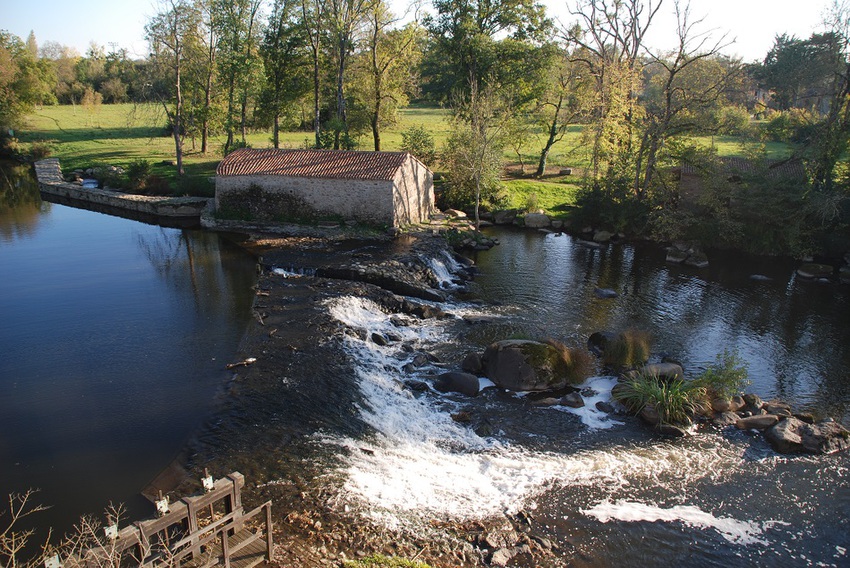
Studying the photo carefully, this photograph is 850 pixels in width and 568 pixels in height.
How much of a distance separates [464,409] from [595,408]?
133 inches

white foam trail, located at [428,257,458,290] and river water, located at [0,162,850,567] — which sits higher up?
white foam trail, located at [428,257,458,290]

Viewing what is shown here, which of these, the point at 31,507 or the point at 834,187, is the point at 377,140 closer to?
the point at 834,187

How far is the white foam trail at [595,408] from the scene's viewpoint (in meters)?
14.4

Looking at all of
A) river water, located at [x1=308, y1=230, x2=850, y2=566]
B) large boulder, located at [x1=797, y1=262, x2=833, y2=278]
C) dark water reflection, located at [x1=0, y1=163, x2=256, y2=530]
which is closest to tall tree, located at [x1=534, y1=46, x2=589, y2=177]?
large boulder, located at [x1=797, y1=262, x2=833, y2=278]

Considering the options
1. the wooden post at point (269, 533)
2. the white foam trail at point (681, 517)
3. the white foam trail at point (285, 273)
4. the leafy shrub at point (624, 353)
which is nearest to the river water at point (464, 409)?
the white foam trail at point (681, 517)

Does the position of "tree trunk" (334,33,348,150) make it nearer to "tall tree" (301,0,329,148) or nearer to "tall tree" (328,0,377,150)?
"tall tree" (328,0,377,150)

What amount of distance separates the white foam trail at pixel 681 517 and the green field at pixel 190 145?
27.1 meters

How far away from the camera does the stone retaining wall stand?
34594 mm

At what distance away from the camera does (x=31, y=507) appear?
10.6 meters

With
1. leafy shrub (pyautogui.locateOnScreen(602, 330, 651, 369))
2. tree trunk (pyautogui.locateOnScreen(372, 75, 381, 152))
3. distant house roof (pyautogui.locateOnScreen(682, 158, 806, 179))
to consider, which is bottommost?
leafy shrub (pyautogui.locateOnScreen(602, 330, 651, 369))

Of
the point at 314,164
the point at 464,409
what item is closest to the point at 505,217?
the point at 314,164

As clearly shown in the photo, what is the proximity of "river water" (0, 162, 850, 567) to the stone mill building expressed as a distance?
19.1ft

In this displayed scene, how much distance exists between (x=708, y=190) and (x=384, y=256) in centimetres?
1741

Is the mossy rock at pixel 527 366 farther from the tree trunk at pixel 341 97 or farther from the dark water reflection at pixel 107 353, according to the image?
the tree trunk at pixel 341 97
